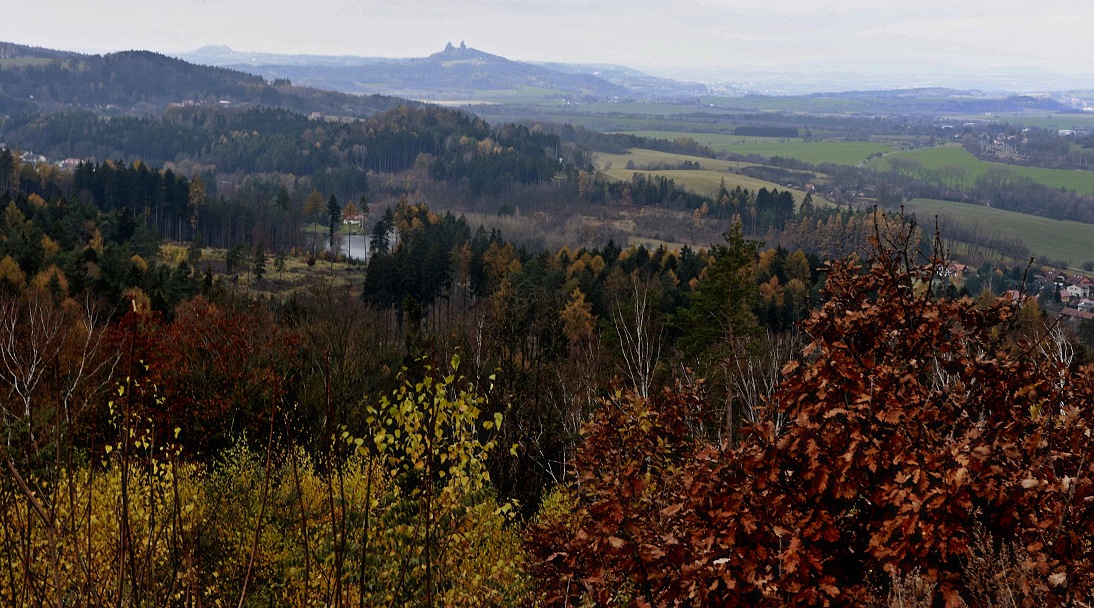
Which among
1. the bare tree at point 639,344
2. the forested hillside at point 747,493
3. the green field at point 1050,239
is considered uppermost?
the forested hillside at point 747,493

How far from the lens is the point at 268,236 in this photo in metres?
154

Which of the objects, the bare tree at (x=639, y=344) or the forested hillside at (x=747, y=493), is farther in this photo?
the bare tree at (x=639, y=344)

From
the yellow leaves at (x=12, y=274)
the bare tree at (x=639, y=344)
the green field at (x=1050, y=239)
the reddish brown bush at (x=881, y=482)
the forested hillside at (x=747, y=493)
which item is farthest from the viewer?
the green field at (x=1050, y=239)

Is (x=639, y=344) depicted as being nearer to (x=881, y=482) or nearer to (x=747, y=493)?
(x=747, y=493)

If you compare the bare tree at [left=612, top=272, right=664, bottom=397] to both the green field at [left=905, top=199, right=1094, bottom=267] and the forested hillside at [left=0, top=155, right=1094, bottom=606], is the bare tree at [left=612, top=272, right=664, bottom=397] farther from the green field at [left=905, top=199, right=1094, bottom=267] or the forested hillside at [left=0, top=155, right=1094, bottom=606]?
the green field at [left=905, top=199, right=1094, bottom=267]

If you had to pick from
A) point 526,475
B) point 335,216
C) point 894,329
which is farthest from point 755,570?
point 335,216

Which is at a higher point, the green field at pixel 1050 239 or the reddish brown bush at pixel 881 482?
the reddish brown bush at pixel 881 482

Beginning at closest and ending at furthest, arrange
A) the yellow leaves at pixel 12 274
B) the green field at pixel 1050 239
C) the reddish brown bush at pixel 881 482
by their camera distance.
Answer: the reddish brown bush at pixel 881 482
the yellow leaves at pixel 12 274
the green field at pixel 1050 239

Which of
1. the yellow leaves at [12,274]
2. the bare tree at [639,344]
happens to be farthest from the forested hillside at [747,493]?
the yellow leaves at [12,274]

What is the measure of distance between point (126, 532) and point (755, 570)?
16.0ft

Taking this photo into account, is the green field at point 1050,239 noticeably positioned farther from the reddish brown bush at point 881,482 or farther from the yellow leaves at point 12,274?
the reddish brown bush at point 881,482

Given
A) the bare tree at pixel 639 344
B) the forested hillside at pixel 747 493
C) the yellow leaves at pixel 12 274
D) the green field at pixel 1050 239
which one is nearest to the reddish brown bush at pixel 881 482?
→ the forested hillside at pixel 747 493

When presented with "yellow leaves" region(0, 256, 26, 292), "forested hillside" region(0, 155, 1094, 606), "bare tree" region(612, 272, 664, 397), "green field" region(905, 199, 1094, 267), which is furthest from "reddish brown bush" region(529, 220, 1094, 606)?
"green field" region(905, 199, 1094, 267)

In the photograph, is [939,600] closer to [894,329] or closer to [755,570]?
[755,570]
